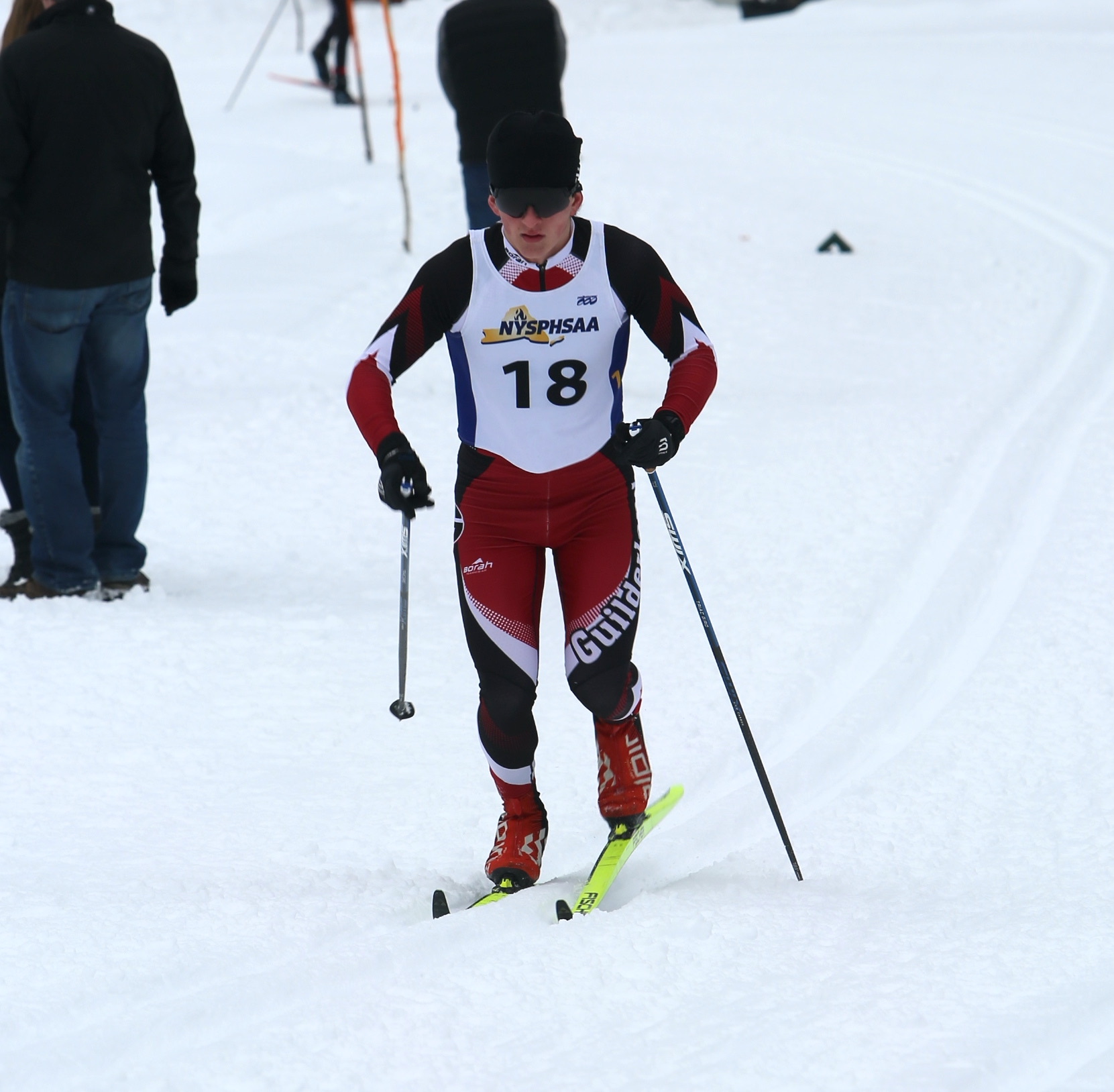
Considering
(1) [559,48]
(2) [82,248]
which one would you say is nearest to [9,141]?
(2) [82,248]

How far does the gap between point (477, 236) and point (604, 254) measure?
33 centimetres

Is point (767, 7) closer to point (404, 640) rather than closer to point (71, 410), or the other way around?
point (71, 410)

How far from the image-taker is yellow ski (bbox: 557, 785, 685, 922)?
365cm

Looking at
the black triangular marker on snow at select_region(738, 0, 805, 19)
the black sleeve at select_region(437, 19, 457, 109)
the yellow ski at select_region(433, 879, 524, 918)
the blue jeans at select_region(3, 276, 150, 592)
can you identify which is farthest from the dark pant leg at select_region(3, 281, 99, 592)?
the black triangular marker on snow at select_region(738, 0, 805, 19)

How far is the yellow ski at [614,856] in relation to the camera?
3.65 meters

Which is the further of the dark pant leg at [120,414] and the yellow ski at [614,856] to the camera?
the dark pant leg at [120,414]

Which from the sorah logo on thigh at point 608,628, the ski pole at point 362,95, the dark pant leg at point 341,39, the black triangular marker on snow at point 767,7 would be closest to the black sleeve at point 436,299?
the sorah logo on thigh at point 608,628

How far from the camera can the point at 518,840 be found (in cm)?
389

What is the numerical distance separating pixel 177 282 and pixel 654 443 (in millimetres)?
2760

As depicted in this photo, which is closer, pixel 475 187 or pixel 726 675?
pixel 726 675

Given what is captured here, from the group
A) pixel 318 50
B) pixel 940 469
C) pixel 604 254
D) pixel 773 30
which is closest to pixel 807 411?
pixel 940 469

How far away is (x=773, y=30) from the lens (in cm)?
2181

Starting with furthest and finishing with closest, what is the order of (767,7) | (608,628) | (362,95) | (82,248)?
(767,7) < (362,95) < (82,248) < (608,628)

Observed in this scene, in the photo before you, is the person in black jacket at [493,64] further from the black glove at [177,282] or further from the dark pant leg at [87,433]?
the dark pant leg at [87,433]
